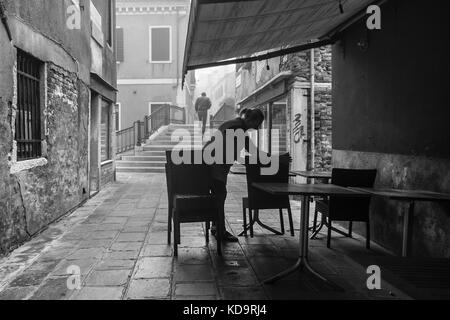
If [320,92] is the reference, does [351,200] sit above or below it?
below

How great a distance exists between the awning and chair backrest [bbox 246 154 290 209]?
1.68m

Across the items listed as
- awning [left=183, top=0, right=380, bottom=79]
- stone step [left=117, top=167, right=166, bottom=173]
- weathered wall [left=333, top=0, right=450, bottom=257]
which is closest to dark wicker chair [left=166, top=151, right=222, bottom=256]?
awning [left=183, top=0, right=380, bottom=79]

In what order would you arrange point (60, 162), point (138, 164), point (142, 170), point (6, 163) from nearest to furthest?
point (6, 163)
point (60, 162)
point (142, 170)
point (138, 164)

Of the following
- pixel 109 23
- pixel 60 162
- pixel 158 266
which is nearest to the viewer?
pixel 158 266

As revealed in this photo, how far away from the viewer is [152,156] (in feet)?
51.1

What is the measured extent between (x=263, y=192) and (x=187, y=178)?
105 centimetres

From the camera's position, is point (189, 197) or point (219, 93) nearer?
point (189, 197)

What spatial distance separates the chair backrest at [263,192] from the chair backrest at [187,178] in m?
0.65

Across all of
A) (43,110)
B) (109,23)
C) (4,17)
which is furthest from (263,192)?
(109,23)

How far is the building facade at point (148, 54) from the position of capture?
2073 cm

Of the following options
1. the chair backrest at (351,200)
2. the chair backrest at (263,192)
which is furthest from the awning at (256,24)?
the chair backrest at (351,200)

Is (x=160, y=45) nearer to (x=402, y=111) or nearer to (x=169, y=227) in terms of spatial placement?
(x=169, y=227)

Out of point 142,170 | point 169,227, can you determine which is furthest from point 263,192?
point 142,170

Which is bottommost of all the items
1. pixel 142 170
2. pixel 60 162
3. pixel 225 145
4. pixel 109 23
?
pixel 142 170
